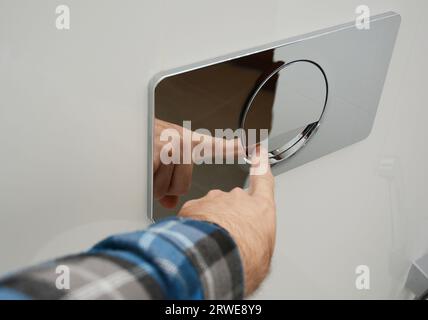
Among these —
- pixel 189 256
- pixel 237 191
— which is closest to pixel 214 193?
pixel 237 191

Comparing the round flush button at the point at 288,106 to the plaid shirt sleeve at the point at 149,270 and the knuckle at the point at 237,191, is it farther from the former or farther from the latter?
the plaid shirt sleeve at the point at 149,270

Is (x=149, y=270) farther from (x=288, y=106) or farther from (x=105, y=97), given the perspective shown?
(x=288, y=106)

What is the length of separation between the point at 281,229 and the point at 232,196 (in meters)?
0.13

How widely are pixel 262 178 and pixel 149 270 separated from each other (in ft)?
0.62

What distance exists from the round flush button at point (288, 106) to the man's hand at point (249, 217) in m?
0.05

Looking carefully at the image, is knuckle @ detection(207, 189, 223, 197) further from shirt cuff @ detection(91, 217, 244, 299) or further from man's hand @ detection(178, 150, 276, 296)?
shirt cuff @ detection(91, 217, 244, 299)

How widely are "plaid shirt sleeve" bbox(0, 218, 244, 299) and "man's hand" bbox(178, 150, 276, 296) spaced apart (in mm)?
48

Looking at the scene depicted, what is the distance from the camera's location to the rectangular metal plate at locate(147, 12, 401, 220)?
37 centimetres

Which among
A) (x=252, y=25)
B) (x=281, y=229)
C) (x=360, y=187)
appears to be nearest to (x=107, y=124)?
(x=252, y=25)

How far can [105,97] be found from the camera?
1.11ft

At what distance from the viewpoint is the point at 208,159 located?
1.42ft

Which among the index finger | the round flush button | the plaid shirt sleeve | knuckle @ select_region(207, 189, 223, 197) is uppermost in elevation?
the round flush button

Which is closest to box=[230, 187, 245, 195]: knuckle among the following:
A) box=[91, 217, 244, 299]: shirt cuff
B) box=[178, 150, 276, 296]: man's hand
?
box=[178, 150, 276, 296]: man's hand

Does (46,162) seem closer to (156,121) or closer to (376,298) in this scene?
Answer: (156,121)
